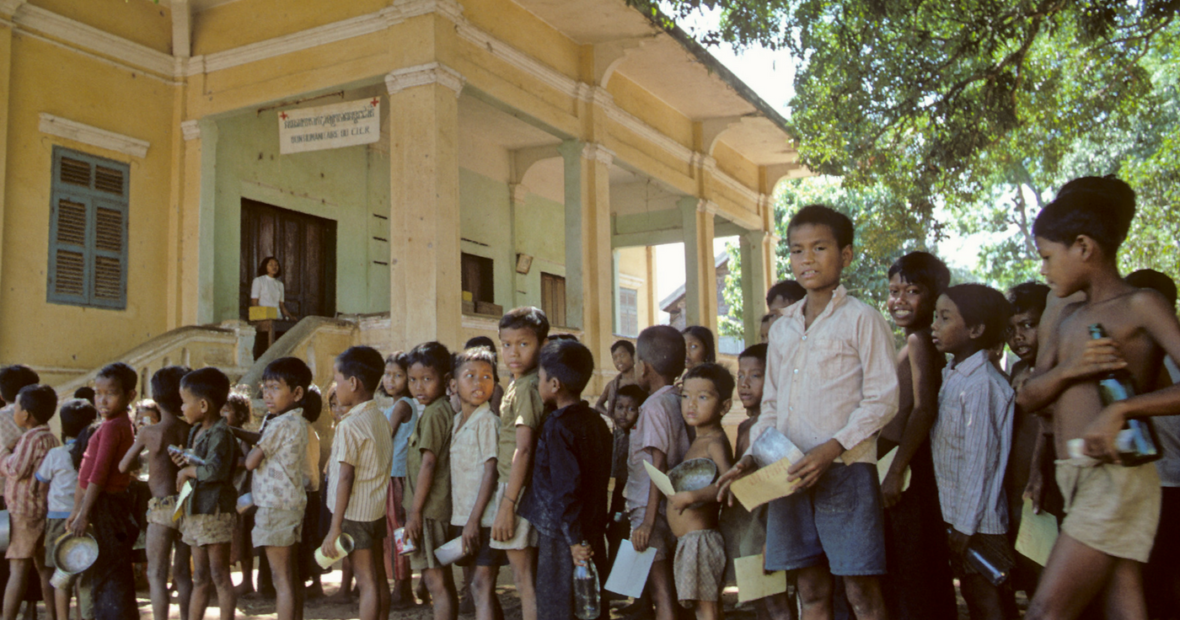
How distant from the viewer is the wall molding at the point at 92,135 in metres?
9.03

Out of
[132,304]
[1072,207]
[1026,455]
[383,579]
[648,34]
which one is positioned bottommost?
[383,579]

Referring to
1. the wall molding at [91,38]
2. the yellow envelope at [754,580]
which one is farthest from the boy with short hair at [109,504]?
the wall molding at [91,38]

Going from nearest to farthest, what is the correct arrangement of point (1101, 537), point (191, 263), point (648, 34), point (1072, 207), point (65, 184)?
point (1101, 537)
point (1072, 207)
point (65, 184)
point (191, 263)
point (648, 34)

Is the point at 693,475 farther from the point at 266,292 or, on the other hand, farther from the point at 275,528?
the point at 266,292

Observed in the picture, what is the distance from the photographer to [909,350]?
339cm

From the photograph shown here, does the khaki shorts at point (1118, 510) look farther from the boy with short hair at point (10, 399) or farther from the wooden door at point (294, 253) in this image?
the wooden door at point (294, 253)

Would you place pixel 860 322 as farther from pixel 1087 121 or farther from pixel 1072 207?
pixel 1087 121

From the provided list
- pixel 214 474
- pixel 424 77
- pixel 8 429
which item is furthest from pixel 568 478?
pixel 424 77

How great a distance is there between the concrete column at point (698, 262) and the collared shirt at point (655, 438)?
1025cm

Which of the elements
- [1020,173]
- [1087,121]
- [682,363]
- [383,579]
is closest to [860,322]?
[682,363]

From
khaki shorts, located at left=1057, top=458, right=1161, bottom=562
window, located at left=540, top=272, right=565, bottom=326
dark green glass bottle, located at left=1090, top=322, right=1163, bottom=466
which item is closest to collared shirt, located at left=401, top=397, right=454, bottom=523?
khaki shorts, located at left=1057, top=458, right=1161, bottom=562

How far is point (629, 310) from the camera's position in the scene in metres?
20.5

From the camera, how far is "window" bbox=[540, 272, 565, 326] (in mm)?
16016

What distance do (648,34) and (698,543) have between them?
8.80 m
